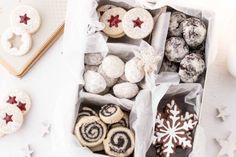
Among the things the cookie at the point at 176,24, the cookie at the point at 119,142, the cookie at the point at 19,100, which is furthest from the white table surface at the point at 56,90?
the cookie at the point at 119,142

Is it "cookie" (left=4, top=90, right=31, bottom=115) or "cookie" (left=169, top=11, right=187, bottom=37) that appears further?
"cookie" (left=4, top=90, right=31, bottom=115)

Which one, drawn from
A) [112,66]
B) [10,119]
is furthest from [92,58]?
[10,119]

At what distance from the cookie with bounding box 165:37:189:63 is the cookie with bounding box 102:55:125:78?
104mm

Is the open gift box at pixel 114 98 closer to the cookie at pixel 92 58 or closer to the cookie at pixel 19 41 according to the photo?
A: the cookie at pixel 92 58

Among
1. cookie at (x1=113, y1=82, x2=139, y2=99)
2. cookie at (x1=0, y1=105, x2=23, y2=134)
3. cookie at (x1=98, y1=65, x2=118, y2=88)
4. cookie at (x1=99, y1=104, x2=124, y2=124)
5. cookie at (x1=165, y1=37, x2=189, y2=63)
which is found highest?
cookie at (x1=165, y1=37, x2=189, y2=63)

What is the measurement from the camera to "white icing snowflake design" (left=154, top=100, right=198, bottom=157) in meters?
1.07

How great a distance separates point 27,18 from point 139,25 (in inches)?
11.7

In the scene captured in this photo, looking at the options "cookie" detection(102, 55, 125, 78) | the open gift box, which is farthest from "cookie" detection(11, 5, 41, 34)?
"cookie" detection(102, 55, 125, 78)

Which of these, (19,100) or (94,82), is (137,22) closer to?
(94,82)

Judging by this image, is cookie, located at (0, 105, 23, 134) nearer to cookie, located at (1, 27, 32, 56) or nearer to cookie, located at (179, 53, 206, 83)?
cookie, located at (1, 27, 32, 56)

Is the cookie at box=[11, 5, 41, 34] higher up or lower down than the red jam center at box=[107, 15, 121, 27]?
lower down

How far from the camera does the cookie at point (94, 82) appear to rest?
106 centimetres

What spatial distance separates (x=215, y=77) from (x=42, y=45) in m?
0.42

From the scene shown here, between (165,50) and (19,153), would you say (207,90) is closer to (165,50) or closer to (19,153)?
(165,50)
